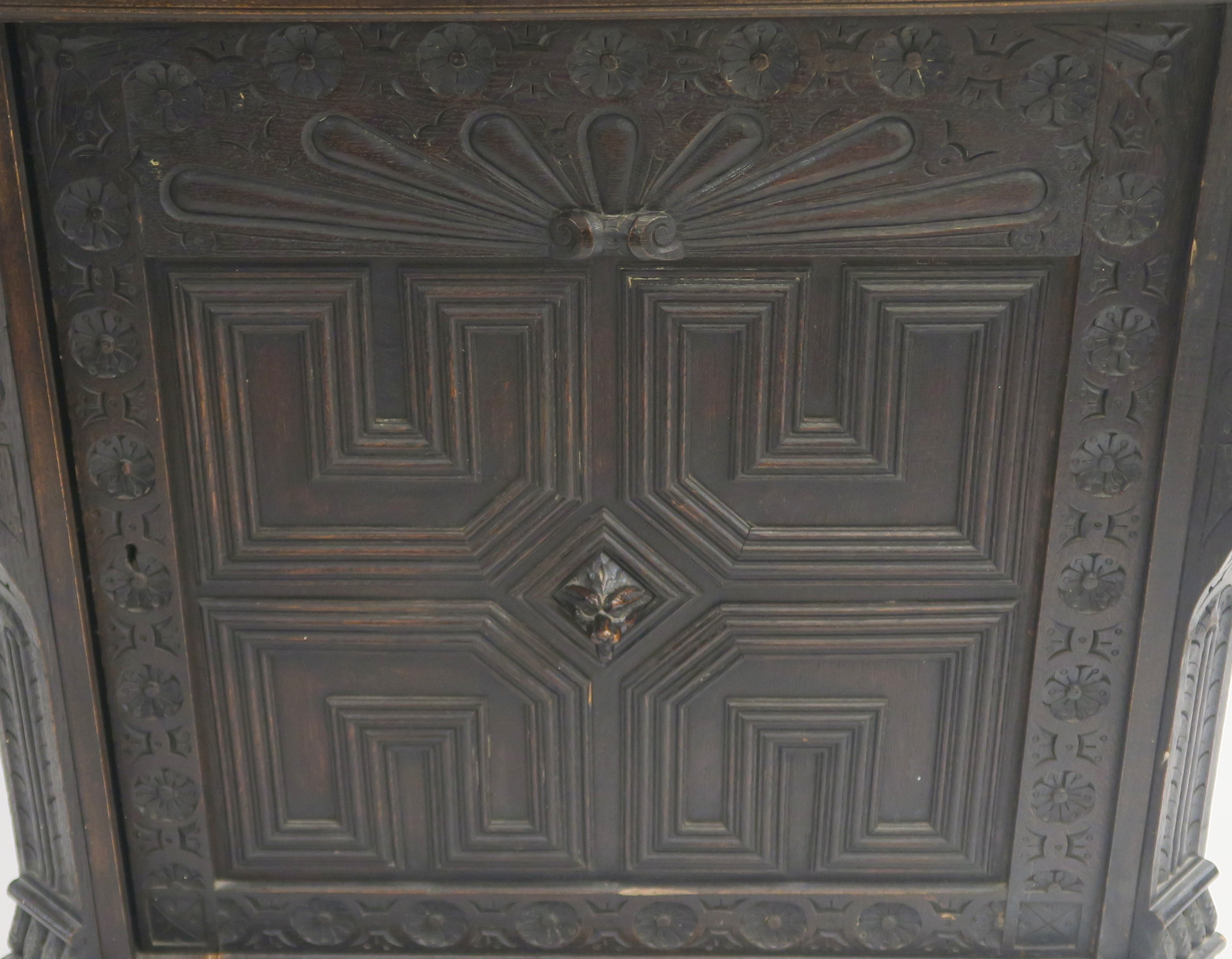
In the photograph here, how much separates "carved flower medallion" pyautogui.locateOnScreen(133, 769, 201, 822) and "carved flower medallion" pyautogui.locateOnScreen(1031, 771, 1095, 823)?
1089 mm

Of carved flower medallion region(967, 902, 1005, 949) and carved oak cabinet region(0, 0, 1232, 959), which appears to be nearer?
carved oak cabinet region(0, 0, 1232, 959)

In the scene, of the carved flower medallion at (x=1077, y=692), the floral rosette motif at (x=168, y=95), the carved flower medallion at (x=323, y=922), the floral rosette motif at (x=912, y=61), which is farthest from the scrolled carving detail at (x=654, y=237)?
the carved flower medallion at (x=323, y=922)

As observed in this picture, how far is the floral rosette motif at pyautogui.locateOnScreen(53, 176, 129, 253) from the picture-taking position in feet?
4.39

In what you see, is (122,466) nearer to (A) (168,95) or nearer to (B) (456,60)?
(A) (168,95)

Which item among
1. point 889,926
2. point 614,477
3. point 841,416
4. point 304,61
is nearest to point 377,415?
point 614,477

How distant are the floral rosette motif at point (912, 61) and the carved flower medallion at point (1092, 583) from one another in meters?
0.60

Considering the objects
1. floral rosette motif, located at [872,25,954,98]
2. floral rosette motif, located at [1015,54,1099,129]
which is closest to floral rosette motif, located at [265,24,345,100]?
floral rosette motif, located at [872,25,954,98]

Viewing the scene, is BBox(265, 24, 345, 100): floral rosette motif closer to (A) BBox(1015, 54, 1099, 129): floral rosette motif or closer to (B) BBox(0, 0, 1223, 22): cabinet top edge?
(B) BBox(0, 0, 1223, 22): cabinet top edge

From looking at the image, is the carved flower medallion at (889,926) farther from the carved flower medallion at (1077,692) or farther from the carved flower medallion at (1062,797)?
the carved flower medallion at (1077,692)

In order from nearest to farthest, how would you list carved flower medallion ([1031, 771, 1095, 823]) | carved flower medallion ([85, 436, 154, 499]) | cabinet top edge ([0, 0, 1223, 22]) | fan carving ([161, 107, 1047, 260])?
cabinet top edge ([0, 0, 1223, 22]) → fan carving ([161, 107, 1047, 260]) → carved flower medallion ([85, 436, 154, 499]) → carved flower medallion ([1031, 771, 1095, 823])

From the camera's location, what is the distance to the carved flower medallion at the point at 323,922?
5.35ft

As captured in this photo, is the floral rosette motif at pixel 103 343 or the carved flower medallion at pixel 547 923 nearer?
the floral rosette motif at pixel 103 343

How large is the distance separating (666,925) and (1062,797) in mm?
545

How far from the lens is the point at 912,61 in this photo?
4.22ft
